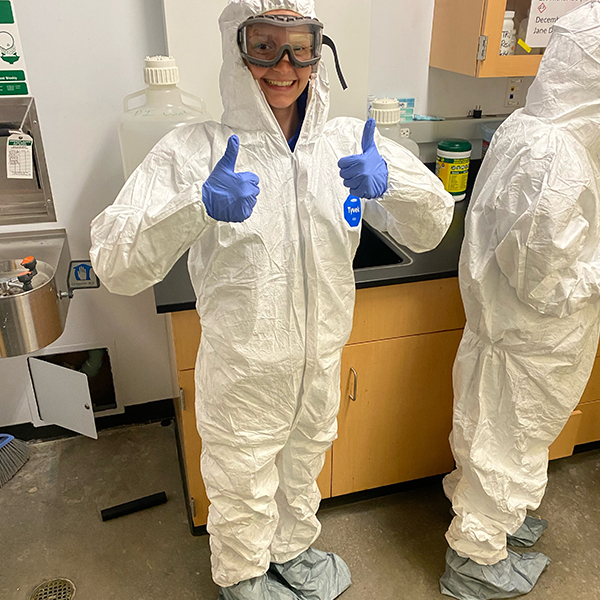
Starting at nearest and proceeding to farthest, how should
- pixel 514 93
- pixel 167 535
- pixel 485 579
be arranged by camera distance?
pixel 485 579 < pixel 167 535 < pixel 514 93

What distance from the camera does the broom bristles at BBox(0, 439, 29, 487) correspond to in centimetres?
196

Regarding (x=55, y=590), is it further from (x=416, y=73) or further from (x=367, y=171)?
(x=416, y=73)

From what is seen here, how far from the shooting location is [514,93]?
2.06 m

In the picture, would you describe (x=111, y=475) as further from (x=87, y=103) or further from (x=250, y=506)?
(x=87, y=103)

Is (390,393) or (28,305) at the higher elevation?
(28,305)

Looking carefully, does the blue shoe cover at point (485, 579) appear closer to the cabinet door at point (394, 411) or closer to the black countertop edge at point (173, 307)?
the cabinet door at point (394, 411)

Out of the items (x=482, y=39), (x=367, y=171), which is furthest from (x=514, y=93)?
(x=367, y=171)

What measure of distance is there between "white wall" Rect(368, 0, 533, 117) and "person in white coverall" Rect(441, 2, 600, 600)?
705 mm

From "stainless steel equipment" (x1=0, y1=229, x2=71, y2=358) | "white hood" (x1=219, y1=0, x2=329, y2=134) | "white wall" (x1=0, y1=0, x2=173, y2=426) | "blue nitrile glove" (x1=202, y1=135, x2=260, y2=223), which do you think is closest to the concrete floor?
"white wall" (x1=0, y1=0, x2=173, y2=426)

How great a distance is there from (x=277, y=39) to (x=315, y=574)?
1.33m

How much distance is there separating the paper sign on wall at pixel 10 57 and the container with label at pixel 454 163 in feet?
4.22

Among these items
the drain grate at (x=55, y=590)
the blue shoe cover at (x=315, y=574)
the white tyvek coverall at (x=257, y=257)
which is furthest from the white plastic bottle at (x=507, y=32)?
the drain grate at (x=55, y=590)

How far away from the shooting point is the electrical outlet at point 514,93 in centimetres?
205

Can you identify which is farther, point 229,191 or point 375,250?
point 375,250
